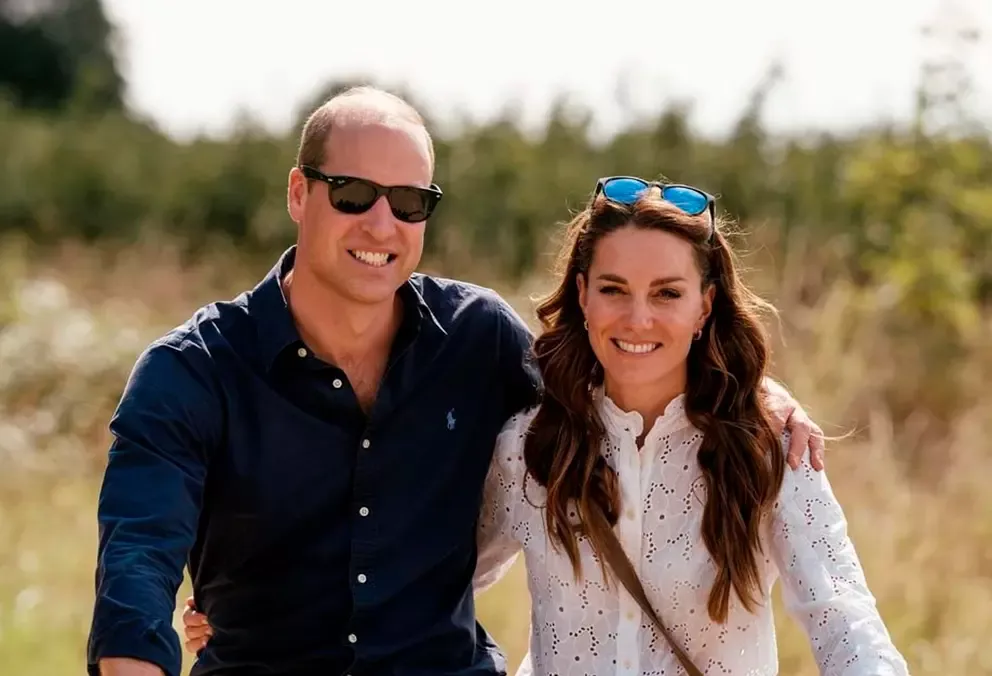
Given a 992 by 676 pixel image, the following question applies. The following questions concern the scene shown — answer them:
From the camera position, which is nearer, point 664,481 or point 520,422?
point 664,481

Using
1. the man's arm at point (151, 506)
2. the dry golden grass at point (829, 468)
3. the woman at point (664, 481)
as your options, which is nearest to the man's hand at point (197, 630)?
the woman at point (664, 481)

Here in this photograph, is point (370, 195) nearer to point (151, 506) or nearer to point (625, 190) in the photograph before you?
point (625, 190)

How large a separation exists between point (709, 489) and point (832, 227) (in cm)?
772

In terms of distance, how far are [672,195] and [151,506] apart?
133cm

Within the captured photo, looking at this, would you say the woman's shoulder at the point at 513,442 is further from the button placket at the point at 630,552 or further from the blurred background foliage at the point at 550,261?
the blurred background foliage at the point at 550,261

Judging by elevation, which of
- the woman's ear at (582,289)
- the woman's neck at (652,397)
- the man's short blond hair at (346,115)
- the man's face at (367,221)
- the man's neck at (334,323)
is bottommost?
the woman's neck at (652,397)

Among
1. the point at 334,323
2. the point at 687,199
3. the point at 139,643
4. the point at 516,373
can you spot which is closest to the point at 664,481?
the point at 516,373

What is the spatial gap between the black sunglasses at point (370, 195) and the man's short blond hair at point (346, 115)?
5 cm

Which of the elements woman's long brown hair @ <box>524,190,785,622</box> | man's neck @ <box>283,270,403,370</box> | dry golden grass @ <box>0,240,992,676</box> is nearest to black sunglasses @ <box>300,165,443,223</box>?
man's neck @ <box>283,270,403,370</box>

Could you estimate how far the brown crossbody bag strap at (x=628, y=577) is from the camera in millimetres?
2807

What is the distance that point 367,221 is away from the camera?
293 centimetres

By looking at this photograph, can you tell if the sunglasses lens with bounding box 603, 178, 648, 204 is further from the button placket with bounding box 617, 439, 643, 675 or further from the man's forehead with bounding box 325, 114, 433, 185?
the button placket with bounding box 617, 439, 643, 675

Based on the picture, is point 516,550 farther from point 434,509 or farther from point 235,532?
point 235,532

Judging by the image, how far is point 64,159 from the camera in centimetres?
1477
